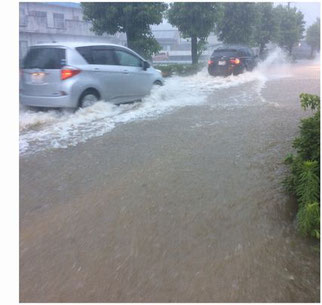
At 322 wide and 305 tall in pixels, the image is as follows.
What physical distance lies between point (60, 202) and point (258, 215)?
2.11 meters

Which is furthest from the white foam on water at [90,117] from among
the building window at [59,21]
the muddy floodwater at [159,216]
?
the building window at [59,21]

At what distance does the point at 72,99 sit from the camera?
25.6ft

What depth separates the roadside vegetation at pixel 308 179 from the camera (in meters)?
3.02

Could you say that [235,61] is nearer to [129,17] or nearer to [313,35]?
[129,17]

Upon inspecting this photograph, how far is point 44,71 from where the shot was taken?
25.3 ft

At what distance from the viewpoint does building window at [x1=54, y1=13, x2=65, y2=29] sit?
30.6m

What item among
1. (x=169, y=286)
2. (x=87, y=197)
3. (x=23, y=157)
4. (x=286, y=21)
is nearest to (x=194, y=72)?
(x=23, y=157)

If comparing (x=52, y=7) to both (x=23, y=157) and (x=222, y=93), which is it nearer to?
(x=222, y=93)

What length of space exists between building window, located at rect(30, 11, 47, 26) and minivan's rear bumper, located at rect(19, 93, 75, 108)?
2360 centimetres

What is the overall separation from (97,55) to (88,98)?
109 cm

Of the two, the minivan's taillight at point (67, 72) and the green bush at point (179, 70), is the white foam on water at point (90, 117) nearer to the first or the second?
the minivan's taillight at point (67, 72)

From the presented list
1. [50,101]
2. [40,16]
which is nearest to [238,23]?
[40,16]

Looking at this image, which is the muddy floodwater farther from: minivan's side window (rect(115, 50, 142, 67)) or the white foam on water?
minivan's side window (rect(115, 50, 142, 67))

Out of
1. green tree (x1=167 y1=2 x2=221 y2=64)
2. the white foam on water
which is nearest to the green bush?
green tree (x1=167 y1=2 x2=221 y2=64)
